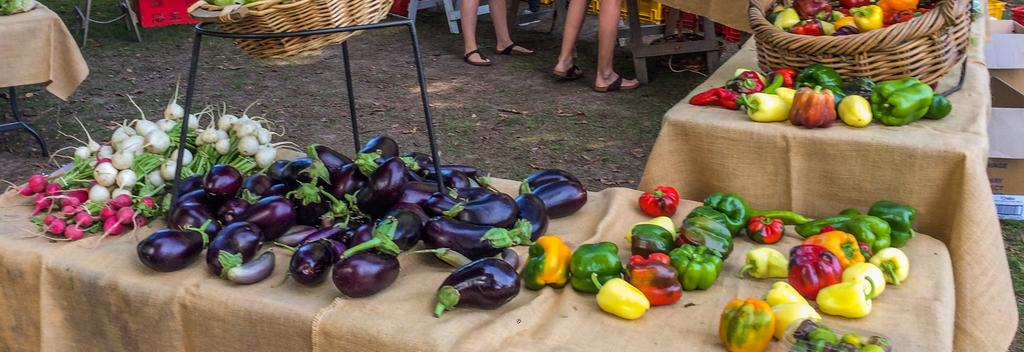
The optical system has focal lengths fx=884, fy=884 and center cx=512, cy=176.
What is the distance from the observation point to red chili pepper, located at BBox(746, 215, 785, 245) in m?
2.46

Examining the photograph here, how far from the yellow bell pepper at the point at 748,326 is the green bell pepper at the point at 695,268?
0.26 m

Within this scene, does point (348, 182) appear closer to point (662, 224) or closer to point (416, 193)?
point (416, 193)

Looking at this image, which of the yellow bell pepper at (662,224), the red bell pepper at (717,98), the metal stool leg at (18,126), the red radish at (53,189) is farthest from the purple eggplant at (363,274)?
the metal stool leg at (18,126)

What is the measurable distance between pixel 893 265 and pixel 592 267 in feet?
2.50

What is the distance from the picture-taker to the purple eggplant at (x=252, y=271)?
7.11 feet

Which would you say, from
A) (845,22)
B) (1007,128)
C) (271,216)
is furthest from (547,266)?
(1007,128)

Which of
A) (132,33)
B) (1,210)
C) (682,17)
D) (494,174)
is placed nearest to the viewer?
(1,210)

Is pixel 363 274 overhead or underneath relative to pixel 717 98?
overhead

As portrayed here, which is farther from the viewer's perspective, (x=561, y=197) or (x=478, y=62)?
(x=478, y=62)

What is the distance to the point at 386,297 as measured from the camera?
211 cm

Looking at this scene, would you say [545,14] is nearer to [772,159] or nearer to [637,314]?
[772,159]

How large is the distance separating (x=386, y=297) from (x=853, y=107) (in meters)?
1.65

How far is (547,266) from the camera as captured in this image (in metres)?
2.16

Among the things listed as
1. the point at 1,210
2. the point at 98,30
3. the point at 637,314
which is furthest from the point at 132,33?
the point at 637,314
